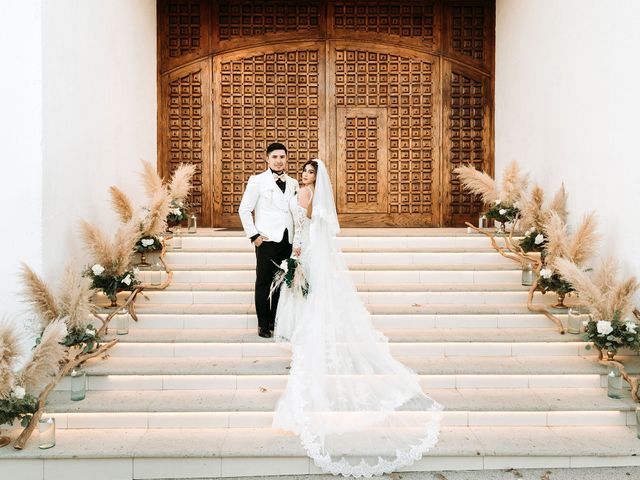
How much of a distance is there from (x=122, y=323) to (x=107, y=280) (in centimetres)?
42

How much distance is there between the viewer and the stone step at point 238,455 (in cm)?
340

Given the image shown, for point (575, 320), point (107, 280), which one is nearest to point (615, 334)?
point (575, 320)

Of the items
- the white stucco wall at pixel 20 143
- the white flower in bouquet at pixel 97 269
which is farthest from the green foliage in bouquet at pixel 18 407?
the white flower in bouquet at pixel 97 269

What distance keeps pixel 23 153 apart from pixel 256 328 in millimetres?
2517

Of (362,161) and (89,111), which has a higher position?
(89,111)

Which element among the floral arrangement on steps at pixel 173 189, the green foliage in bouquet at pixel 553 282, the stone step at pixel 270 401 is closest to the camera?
the stone step at pixel 270 401

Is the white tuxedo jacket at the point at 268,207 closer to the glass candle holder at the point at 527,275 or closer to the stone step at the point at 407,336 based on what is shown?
the stone step at the point at 407,336

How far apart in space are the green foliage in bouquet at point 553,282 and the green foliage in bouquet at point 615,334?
85 centimetres

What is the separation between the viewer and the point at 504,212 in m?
6.30

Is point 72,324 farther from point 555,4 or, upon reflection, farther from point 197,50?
point 555,4

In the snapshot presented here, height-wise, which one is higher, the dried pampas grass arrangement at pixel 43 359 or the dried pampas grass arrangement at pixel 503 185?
the dried pampas grass arrangement at pixel 503 185

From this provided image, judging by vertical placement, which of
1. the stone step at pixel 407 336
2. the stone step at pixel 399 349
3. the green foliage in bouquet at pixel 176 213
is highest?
the green foliage in bouquet at pixel 176 213

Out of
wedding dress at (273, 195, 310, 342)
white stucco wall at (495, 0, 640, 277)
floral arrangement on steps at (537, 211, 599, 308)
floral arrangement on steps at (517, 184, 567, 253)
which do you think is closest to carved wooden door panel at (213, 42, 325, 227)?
white stucco wall at (495, 0, 640, 277)

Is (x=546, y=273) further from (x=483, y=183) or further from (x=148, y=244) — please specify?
(x=148, y=244)
